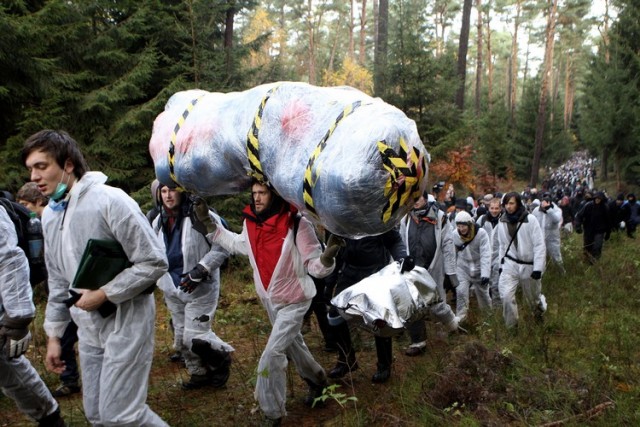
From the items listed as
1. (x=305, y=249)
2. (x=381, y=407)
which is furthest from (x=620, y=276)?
(x=305, y=249)

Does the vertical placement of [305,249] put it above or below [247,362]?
above

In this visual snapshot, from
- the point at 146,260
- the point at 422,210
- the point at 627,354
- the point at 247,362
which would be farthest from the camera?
the point at 422,210

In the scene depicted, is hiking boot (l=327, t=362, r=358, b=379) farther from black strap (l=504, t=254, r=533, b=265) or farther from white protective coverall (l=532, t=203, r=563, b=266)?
white protective coverall (l=532, t=203, r=563, b=266)

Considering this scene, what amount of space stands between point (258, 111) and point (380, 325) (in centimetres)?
198

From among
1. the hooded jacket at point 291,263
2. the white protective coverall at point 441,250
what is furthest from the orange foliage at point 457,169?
the hooded jacket at point 291,263

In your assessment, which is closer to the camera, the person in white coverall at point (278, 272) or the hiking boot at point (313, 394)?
the person in white coverall at point (278, 272)

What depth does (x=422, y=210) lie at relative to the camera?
686cm

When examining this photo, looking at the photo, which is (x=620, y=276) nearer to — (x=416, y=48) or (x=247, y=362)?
(x=247, y=362)

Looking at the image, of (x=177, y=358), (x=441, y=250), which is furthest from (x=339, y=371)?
(x=441, y=250)

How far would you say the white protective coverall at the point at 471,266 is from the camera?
752 cm

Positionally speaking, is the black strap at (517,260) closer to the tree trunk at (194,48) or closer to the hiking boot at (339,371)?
the hiking boot at (339,371)

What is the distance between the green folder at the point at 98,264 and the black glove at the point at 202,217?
1.47 m

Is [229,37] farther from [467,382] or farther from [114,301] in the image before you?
[114,301]

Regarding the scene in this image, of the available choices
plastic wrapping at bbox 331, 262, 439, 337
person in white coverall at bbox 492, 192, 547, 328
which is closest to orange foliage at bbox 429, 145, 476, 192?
person in white coverall at bbox 492, 192, 547, 328
